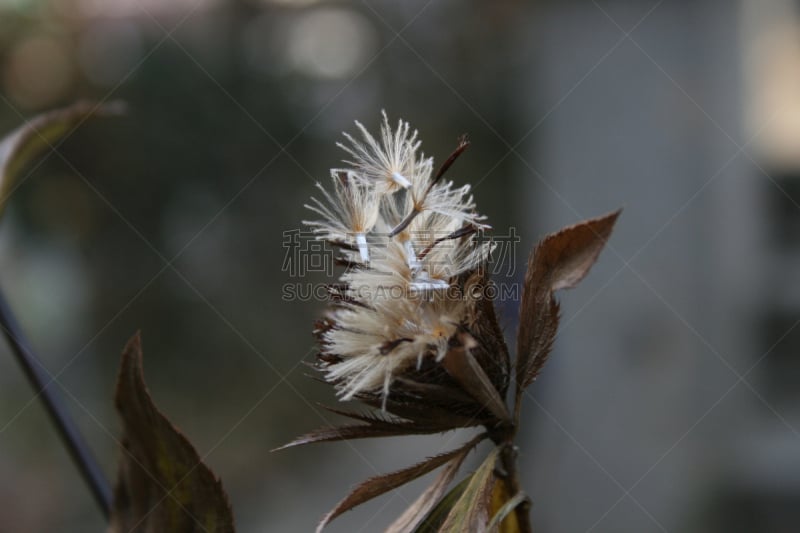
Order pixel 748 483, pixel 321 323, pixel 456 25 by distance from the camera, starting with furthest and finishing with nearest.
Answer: pixel 456 25 < pixel 748 483 < pixel 321 323

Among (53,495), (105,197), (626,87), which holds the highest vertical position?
(626,87)

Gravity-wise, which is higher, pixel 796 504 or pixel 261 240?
pixel 796 504

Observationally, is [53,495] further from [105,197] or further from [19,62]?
[19,62]

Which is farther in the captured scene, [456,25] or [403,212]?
[456,25]

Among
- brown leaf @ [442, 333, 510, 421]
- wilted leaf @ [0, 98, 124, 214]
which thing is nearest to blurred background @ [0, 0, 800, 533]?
wilted leaf @ [0, 98, 124, 214]

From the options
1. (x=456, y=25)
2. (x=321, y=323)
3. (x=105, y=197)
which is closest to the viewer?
(x=321, y=323)

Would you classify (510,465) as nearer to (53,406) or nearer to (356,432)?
(356,432)

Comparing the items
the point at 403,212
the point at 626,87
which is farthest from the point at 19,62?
the point at 403,212

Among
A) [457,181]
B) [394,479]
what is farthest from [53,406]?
[457,181]
